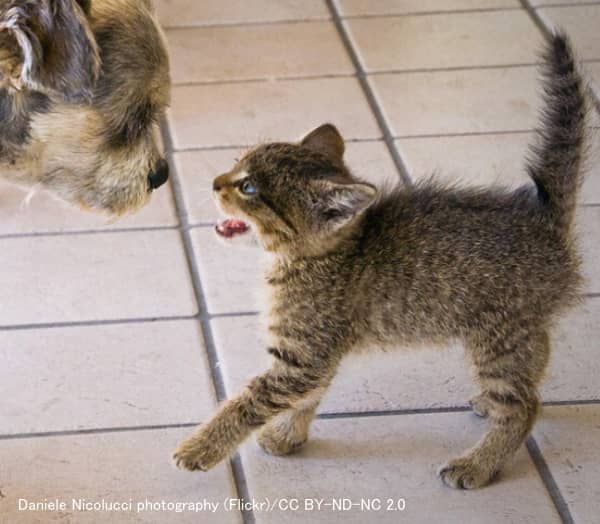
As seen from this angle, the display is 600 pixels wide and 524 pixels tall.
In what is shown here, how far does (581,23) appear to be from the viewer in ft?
12.3

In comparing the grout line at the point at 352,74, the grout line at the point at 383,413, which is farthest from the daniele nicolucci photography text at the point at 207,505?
the grout line at the point at 352,74

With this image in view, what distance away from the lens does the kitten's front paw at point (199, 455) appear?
2.12m

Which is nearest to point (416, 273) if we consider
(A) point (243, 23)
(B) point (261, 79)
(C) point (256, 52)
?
(B) point (261, 79)

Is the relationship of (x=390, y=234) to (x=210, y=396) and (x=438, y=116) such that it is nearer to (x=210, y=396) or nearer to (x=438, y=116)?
(x=210, y=396)

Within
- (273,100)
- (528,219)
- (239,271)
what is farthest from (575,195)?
(273,100)

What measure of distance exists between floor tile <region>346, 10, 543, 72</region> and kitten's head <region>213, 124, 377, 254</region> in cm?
143

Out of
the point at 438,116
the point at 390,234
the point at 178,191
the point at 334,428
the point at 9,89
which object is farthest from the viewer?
the point at 438,116

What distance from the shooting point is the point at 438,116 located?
326 cm

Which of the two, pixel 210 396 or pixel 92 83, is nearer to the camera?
pixel 92 83

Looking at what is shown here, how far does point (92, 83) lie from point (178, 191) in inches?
37.1

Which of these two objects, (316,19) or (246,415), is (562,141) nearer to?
(246,415)

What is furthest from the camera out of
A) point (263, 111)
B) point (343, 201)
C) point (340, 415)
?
point (263, 111)

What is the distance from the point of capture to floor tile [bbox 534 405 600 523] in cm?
216

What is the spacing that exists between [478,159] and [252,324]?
2.85ft
